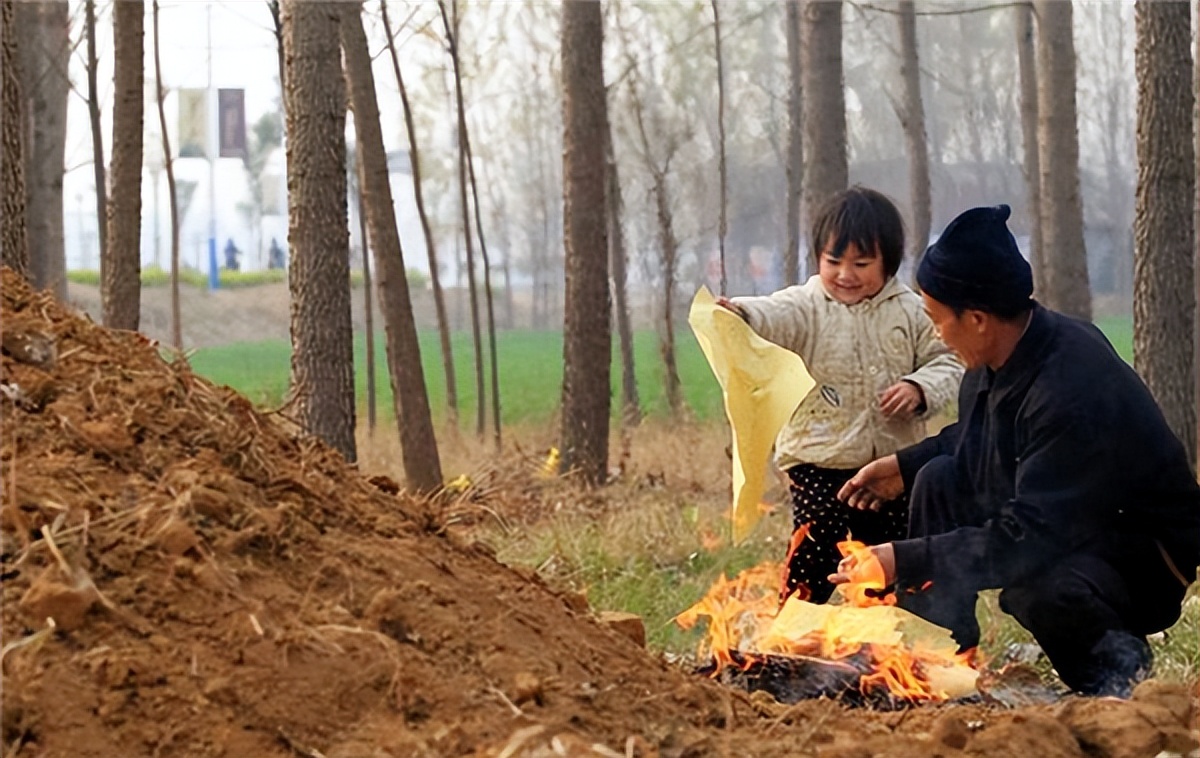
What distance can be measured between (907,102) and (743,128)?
22.3 meters

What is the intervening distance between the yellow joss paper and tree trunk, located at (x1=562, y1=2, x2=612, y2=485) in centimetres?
525

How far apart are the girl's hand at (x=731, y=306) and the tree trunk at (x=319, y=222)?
112 inches

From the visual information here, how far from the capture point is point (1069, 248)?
11.4 m

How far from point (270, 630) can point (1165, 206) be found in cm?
615

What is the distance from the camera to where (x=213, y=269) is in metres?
33.9

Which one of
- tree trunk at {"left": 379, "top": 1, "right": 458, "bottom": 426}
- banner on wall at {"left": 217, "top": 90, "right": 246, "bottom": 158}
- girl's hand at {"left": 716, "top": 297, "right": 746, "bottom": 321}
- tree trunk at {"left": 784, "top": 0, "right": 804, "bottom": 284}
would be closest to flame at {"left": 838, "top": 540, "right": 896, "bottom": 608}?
girl's hand at {"left": 716, "top": 297, "right": 746, "bottom": 321}

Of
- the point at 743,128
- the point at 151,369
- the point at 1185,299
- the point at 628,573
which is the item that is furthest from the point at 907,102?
the point at 743,128

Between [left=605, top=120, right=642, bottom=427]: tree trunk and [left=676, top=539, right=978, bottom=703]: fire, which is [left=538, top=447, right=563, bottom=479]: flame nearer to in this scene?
[left=605, top=120, right=642, bottom=427]: tree trunk

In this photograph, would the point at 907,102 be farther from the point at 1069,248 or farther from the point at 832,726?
the point at 832,726

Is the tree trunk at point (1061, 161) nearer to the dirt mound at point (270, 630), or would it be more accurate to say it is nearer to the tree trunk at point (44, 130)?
the tree trunk at point (44, 130)

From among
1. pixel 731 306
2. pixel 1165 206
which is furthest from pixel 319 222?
pixel 1165 206

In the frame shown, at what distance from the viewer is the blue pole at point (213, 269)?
32.5 m

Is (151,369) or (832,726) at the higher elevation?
(151,369)

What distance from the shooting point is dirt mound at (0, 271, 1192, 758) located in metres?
2.61
